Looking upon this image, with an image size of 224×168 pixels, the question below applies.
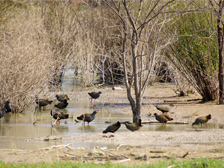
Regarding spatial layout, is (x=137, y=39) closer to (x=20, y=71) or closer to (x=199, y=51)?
(x=20, y=71)

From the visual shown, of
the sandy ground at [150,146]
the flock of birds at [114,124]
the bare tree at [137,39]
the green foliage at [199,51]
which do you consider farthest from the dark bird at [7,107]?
the green foliage at [199,51]

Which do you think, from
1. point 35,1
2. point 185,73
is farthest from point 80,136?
point 35,1

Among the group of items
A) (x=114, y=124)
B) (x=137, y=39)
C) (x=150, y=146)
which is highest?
(x=137, y=39)

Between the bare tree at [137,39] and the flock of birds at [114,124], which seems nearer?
the flock of birds at [114,124]

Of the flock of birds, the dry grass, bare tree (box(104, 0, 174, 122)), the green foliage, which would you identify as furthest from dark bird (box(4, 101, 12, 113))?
the green foliage

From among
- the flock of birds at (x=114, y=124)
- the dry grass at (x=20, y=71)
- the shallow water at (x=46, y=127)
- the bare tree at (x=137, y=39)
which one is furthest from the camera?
the dry grass at (x=20, y=71)

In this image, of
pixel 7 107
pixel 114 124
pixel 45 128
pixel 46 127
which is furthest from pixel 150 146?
pixel 7 107

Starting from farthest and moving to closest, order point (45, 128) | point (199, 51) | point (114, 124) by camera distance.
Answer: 1. point (199, 51)
2. point (45, 128)
3. point (114, 124)

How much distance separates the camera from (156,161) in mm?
6617

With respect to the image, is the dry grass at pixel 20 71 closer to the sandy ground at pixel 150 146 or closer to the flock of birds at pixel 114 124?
the flock of birds at pixel 114 124

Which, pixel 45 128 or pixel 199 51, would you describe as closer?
pixel 45 128

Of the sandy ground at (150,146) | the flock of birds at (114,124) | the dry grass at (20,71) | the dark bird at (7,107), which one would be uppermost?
the dry grass at (20,71)

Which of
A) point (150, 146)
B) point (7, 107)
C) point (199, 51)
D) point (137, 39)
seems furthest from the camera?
point (199, 51)

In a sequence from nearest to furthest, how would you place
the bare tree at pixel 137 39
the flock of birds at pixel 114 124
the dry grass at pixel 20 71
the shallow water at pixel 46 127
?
the shallow water at pixel 46 127 < the flock of birds at pixel 114 124 < the bare tree at pixel 137 39 < the dry grass at pixel 20 71
